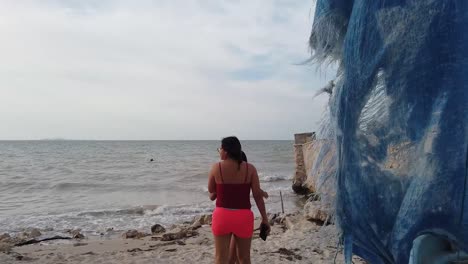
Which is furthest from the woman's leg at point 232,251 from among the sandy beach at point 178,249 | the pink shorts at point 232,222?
the sandy beach at point 178,249

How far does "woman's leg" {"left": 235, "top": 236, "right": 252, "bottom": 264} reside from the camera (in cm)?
379

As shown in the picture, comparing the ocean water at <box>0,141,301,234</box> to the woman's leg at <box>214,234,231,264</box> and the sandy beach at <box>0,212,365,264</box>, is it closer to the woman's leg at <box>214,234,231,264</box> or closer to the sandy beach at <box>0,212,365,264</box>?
the sandy beach at <box>0,212,365,264</box>

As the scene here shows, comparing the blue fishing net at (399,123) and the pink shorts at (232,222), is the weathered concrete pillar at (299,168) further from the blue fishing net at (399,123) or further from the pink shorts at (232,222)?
the blue fishing net at (399,123)

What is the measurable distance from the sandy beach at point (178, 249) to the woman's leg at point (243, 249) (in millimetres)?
1583

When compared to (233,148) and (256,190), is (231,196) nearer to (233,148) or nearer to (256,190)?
(256,190)

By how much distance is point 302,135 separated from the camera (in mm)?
15898

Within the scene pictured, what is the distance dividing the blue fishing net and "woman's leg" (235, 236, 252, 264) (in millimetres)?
1776

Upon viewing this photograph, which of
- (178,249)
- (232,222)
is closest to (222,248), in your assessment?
(232,222)

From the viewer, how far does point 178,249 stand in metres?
7.29

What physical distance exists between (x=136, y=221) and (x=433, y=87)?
36.3 feet

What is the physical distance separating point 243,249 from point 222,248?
0.19m

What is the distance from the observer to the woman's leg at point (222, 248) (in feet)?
12.3

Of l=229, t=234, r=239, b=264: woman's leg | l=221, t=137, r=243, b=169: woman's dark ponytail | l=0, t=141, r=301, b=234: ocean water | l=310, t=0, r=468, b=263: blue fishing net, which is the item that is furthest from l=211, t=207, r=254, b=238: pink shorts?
l=0, t=141, r=301, b=234: ocean water

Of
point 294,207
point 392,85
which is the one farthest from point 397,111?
point 294,207
